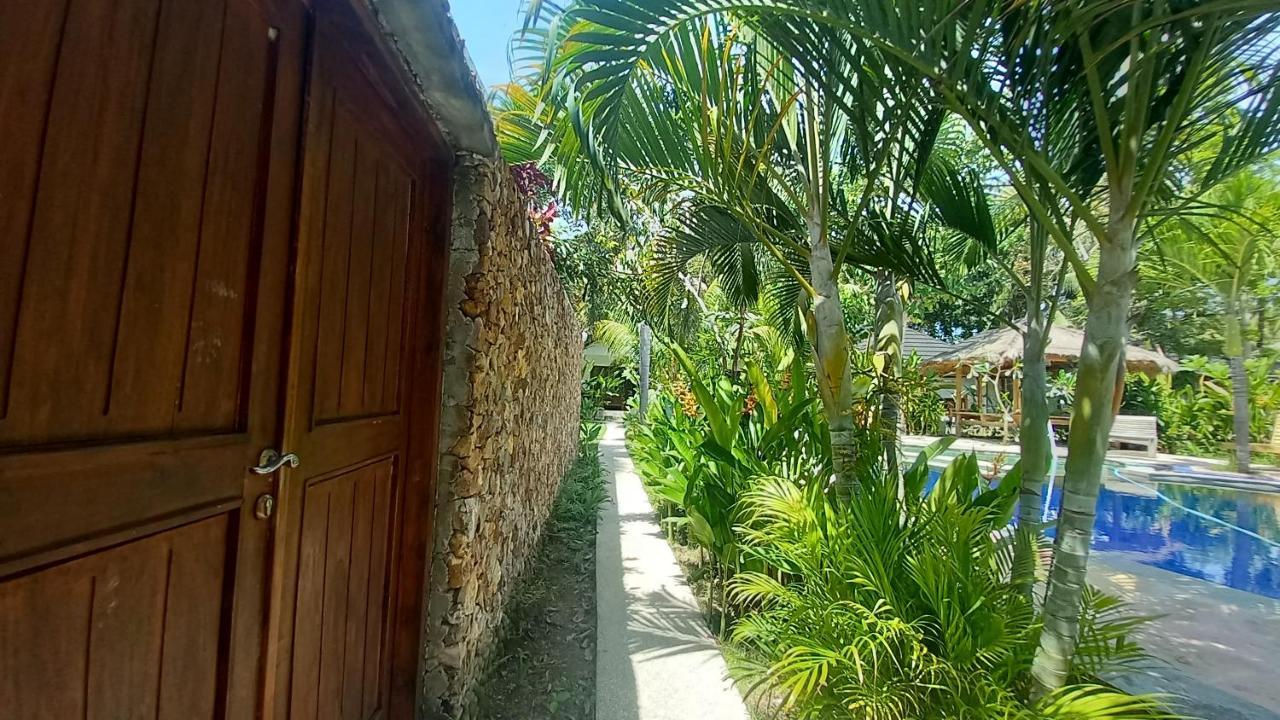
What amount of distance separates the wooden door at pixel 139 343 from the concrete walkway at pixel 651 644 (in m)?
1.87

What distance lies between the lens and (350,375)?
1697mm

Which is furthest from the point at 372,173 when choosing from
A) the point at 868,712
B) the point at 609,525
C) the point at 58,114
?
the point at 609,525

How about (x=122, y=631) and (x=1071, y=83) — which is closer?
(x=122, y=631)

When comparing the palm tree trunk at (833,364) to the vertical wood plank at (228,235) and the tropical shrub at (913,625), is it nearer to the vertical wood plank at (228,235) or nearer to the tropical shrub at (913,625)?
the tropical shrub at (913,625)

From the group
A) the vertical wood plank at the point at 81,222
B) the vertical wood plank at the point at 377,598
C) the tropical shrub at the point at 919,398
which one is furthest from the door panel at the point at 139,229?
the tropical shrub at the point at 919,398

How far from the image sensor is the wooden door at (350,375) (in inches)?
55.3

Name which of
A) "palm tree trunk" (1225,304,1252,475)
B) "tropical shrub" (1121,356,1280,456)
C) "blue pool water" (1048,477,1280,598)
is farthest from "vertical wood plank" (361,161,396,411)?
"tropical shrub" (1121,356,1280,456)

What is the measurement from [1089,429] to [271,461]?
2398 mm

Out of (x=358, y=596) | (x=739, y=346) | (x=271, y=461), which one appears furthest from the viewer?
(x=739, y=346)

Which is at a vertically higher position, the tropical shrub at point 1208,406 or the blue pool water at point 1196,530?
the tropical shrub at point 1208,406

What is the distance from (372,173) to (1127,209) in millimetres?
2480

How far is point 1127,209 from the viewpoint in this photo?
1.71 metres

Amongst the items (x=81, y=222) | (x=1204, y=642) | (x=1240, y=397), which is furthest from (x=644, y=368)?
(x=1240, y=397)

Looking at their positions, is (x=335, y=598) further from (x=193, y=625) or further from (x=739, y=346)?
(x=739, y=346)
